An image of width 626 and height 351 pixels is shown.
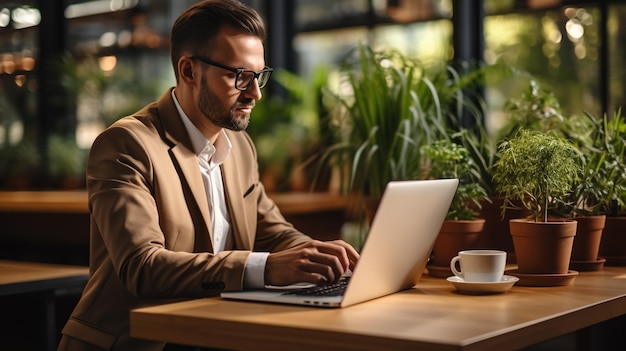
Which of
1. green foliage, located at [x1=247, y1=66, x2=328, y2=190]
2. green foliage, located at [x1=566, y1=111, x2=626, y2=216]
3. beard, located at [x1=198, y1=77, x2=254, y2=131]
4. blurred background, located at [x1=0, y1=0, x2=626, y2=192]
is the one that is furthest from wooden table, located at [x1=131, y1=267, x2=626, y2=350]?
green foliage, located at [x1=247, y1=66, x2=328, y2=190]

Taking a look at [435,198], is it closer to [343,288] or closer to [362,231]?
[343,288]

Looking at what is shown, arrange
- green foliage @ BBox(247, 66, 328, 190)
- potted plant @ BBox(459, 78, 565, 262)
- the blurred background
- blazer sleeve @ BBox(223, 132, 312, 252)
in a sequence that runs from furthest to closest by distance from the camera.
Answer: green foliage @ BBox(247, 66, 328, 190), the blurred background, potted plant @ BBox(459, 78, 565, 262), blazer sleeve @ BBox(223, 132, 312, 252)

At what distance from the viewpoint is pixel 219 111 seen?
2.48 metres

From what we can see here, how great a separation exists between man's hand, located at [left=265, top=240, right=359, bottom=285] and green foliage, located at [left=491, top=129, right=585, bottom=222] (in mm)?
551

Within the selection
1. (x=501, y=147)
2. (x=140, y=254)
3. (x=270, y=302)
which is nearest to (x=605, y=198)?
(x=501, y=147)

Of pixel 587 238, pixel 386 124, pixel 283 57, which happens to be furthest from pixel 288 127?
pixel 587 238

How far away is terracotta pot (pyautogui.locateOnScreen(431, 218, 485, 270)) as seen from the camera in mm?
2467

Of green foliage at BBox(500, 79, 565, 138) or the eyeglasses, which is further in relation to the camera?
green foliage at BBox(500, 79, 565, 138)

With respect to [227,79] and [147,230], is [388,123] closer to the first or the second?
[227,79]

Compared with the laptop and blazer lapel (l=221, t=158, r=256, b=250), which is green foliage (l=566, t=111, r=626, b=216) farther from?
blazer lapel (l=221, t=158, r=256, b=250)

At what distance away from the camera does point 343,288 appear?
207 cm

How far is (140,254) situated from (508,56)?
302cm

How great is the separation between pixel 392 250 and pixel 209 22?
91 cm

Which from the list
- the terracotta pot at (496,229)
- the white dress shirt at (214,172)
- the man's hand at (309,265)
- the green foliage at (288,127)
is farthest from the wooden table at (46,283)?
the green foliage at (288,127)
